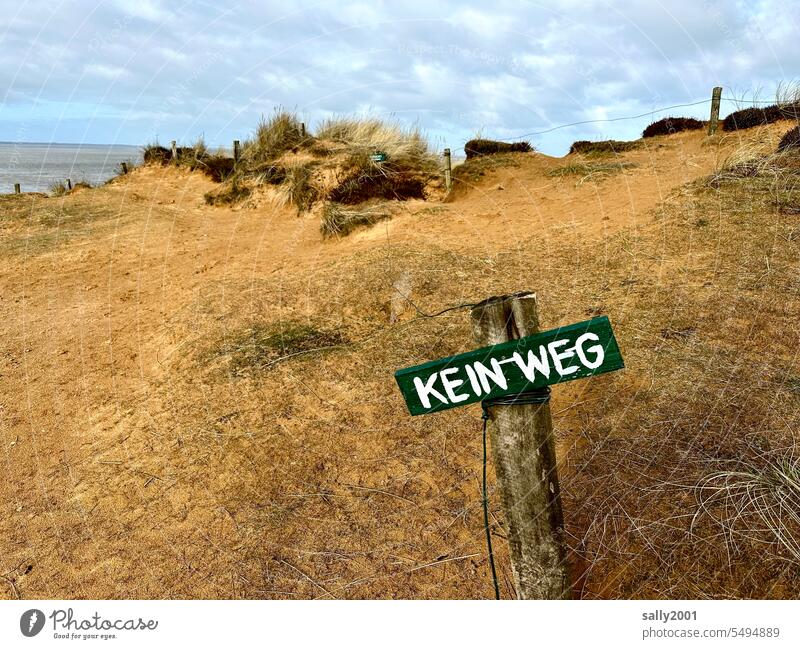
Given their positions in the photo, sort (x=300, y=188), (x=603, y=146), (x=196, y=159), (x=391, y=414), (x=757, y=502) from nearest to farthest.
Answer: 1. (x=757, y=502)
2. (x=391, y=414)
3. (x=300, y=188)
4. (x=603, y=146)
5. (x=196, y=159)

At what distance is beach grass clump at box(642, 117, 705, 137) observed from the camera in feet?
46.1

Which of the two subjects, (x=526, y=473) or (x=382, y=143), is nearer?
(x=526, y=473)

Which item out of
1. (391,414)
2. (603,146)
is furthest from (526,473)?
(603,146)

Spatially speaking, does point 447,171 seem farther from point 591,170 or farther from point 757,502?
point 757,502

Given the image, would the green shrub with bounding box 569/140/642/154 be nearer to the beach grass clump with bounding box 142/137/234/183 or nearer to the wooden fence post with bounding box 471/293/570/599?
the beach grass clump with bounding box 142/137/234/183

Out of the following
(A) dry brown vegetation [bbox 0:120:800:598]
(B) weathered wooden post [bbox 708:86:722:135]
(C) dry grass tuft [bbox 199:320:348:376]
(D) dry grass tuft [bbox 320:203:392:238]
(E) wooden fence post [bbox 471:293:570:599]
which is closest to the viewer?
(E) wooden fence post [bbox 471:293:570:599]

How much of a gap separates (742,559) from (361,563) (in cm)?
176

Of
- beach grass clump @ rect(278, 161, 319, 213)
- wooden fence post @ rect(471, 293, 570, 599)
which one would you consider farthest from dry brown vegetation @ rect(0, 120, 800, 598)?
beach grass clump @ rect(278, 161, 319, 213)

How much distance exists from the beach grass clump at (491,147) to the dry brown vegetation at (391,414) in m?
5.87

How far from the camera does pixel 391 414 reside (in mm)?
Result: 4211

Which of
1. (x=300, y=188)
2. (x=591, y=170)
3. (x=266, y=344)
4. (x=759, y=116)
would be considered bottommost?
(x=266, y=344)

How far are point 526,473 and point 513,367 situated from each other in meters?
0.46

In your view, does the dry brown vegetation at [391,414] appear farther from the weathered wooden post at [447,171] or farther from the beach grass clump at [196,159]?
the beach grass clump at [196,159]
